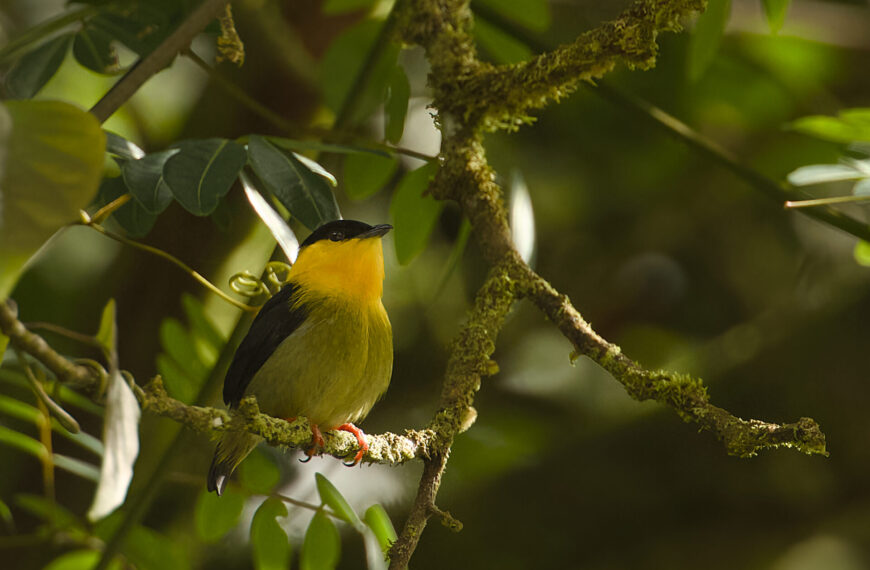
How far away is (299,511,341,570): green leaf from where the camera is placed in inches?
92.4

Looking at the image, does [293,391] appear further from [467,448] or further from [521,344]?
[521,344]

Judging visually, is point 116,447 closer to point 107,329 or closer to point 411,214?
point 107,329

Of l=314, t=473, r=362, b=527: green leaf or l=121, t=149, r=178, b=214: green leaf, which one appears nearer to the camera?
l=121, t=149, r=178, b=214: green leaf

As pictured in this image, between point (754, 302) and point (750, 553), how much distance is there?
4.76ft

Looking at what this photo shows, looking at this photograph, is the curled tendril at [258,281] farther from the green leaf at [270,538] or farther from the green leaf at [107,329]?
the green leaf at [107,329]

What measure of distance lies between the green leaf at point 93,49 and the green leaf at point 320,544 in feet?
5.09

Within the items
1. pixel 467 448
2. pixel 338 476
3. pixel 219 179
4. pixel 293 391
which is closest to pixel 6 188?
pixel 219 179

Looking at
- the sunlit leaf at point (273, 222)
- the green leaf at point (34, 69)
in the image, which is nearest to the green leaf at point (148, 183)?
the sunlit leaf at point (273, 222)

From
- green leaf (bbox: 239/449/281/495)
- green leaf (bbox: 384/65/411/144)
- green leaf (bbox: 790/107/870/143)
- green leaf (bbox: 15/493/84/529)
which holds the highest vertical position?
green leaf (bbox: 790/107/870/143)

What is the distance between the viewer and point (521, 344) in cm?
475

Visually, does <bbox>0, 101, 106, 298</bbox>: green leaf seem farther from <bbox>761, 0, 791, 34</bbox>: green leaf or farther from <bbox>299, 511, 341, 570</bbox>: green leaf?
<bbox>761, 0, 791, 34</bbox>: green leaf

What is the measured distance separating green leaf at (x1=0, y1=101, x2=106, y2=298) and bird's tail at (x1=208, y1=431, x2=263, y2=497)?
151 centimetres

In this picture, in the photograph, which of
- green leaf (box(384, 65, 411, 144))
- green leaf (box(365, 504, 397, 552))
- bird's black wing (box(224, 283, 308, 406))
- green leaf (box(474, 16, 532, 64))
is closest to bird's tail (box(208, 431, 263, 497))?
bird's black wing (box(224, 283, 308, 406))

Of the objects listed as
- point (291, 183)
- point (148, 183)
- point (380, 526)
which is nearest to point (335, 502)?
point (380, 526)
